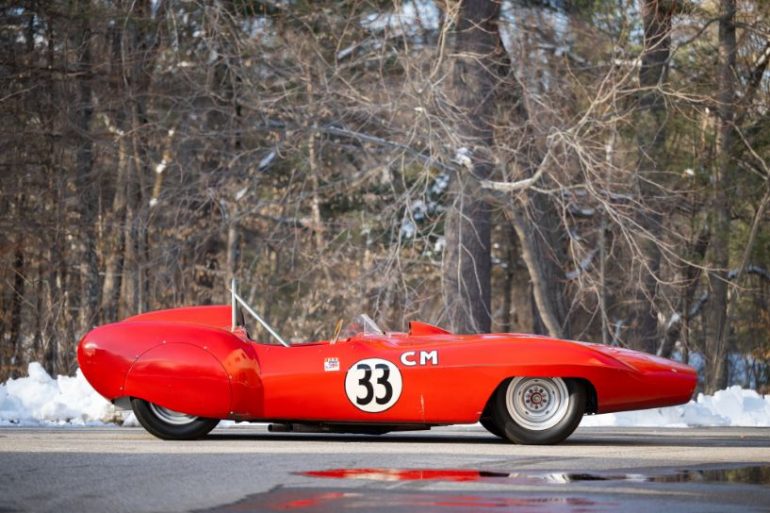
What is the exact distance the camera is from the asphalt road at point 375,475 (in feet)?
20.4

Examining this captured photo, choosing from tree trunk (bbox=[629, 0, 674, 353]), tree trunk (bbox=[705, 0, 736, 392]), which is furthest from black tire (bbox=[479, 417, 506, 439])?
tree trunk (bbox=[705, 0, 736, 392])

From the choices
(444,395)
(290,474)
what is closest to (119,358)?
(444,395)

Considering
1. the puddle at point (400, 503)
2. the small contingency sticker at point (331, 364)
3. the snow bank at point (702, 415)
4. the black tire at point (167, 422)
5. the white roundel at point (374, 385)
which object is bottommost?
the puddle at point (400, 503)

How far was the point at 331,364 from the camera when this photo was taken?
10.1 m

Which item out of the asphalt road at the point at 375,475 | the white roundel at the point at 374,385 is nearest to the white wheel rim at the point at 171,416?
the asphalt road at the point at 375,475

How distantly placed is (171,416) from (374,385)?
5.66ft

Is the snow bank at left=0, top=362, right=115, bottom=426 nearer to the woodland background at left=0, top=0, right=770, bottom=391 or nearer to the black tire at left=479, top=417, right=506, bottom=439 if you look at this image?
the black tire at left=479, top=417, right=506, bottom=439

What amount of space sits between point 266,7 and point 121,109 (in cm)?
365

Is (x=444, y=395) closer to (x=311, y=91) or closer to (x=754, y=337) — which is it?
(x=311, y=91)

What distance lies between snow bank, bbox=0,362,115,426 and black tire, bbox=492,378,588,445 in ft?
18.0

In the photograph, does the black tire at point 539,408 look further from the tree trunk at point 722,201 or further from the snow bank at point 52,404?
the tree trunk at point 722,201

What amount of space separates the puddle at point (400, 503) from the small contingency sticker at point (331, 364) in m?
3.38

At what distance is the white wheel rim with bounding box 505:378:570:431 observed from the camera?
10.0 meters

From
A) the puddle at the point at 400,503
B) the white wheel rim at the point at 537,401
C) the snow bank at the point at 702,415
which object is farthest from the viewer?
the snow bank at the point at 702,415
